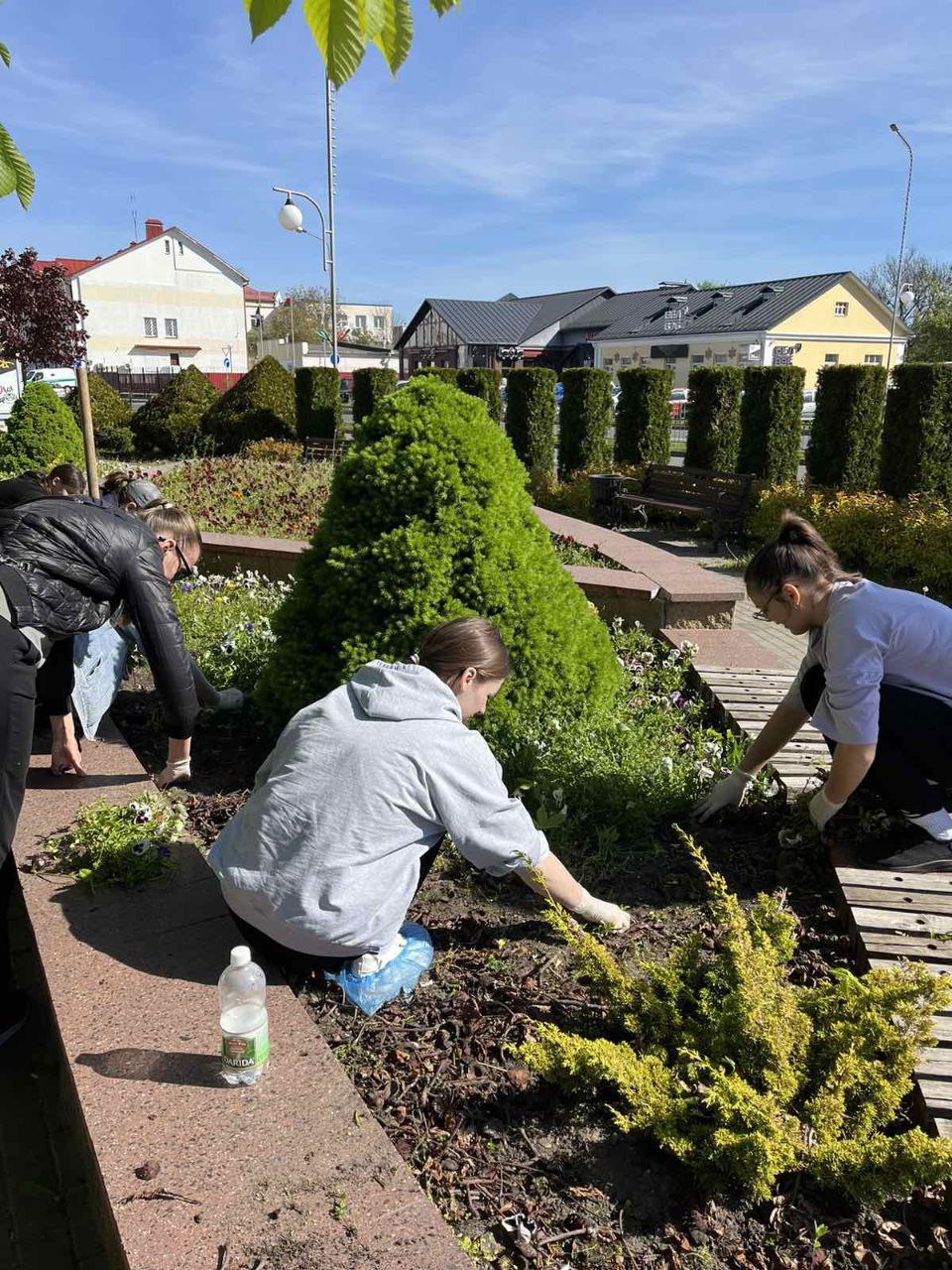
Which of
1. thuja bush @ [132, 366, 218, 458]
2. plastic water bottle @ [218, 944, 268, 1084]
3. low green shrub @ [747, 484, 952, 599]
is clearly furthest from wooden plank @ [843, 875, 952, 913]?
thuja bush @ [132, 366, 218, 458]

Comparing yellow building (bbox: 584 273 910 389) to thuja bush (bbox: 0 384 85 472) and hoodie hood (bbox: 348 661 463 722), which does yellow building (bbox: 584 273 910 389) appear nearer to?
thuja bush (bbox: 0 384 85 472)

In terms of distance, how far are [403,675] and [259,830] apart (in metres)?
0.50

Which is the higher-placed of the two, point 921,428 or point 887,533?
point 921,428

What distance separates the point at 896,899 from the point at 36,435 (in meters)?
12.8

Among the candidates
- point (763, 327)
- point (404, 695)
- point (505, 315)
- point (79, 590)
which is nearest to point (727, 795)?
point (404, 695)

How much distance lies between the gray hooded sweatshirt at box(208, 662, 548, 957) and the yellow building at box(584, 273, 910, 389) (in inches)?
1881

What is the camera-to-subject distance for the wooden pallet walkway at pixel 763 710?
11.7 feet

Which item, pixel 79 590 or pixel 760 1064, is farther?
pixel 79 590

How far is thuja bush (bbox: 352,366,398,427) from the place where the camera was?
59.4ft

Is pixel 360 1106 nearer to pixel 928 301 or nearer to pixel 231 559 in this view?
pixel 231 559

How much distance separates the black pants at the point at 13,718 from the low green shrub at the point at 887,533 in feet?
26.0

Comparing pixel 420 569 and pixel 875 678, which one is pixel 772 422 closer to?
pixel 420 569

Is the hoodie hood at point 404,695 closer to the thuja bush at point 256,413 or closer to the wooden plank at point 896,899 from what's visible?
the wooden plank at point 896,899

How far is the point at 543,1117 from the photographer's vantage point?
212 cm
